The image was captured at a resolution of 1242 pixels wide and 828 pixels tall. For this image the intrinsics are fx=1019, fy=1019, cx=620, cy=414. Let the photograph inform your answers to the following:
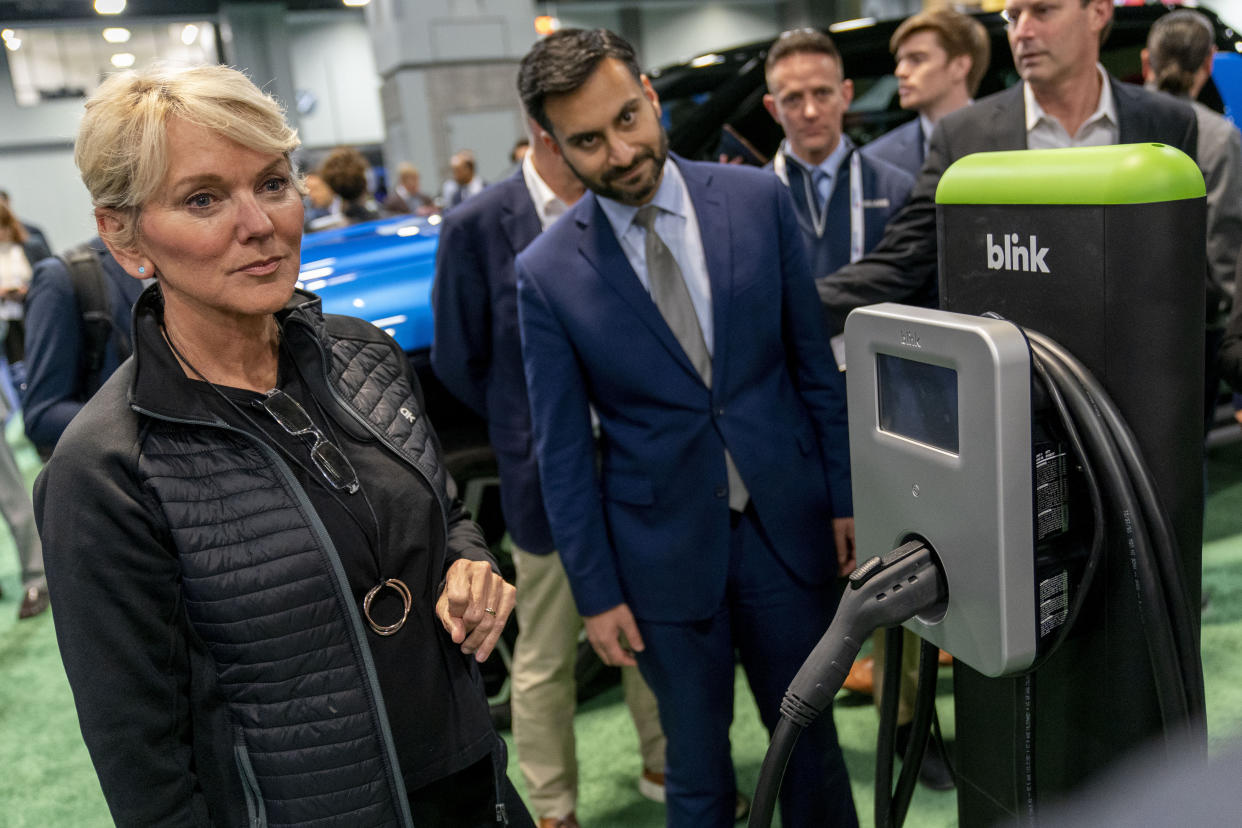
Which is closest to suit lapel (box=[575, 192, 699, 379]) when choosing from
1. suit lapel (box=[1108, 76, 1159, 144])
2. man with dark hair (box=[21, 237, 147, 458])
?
suit lapel (box=[1108, 76, 1159, 144])

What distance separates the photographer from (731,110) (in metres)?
3.95

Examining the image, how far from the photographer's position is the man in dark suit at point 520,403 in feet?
7.87

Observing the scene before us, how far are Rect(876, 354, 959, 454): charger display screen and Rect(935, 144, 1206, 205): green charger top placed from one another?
0.65ft

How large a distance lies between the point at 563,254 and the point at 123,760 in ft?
3.41

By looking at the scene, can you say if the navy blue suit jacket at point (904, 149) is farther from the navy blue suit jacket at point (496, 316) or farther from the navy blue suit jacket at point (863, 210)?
the navy blue suit jacket at point (496, 316)

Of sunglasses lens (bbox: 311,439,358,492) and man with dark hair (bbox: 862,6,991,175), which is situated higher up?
man with dark hair (bbox: 862,6,991,175)

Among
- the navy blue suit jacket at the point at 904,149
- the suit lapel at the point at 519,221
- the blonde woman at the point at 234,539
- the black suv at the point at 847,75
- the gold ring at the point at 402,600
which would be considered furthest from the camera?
the black suv at the point at 847,75

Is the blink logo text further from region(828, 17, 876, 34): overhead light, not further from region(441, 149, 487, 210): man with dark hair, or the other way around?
region(441, 149, 487, 210): man with dark hair

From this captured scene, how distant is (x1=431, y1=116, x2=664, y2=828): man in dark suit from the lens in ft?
7.87

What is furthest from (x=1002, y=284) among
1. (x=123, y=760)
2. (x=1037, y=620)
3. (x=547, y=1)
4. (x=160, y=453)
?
(x=547, y=1)

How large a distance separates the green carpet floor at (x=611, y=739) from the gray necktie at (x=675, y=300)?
1.23m

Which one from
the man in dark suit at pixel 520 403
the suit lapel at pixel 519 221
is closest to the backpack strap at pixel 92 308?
the man in dark suit at pixel 520 403

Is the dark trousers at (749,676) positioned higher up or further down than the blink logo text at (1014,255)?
further down

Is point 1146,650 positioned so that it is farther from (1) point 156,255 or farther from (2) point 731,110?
(2) point 731,110
